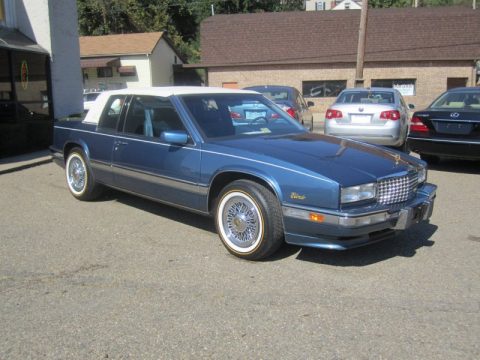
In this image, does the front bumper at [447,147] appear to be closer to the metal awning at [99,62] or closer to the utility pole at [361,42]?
the utility pole at [361,42]

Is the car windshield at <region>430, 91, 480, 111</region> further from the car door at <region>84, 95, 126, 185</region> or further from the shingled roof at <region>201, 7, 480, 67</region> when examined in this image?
the shingled roof at <region>201, 7, 480, 67</region>

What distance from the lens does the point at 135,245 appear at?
5.12m

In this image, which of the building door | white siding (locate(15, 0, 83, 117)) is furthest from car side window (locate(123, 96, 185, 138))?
the building door

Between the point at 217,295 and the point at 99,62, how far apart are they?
33.0 metres

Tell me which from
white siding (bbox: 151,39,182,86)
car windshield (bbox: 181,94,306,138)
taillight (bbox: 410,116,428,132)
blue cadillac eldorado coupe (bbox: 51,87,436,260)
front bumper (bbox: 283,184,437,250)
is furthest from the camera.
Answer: white siding (bbox: 151,39,182,86)

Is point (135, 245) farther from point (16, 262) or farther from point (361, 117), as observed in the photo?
point (361, 117)

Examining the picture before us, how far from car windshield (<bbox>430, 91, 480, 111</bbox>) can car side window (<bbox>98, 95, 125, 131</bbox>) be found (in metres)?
5.93

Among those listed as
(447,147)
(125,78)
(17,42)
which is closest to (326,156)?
(447,147)

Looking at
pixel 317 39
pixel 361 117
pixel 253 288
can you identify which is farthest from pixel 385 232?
pixel 317 39

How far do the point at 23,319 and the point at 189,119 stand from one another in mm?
2484

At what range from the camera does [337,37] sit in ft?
107

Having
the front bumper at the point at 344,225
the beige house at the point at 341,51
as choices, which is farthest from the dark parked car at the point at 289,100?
the beige house at the point at 341,51

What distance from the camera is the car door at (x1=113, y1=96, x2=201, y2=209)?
5.07 metres

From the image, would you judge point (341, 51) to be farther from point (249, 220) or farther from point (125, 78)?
point (249, 220)
